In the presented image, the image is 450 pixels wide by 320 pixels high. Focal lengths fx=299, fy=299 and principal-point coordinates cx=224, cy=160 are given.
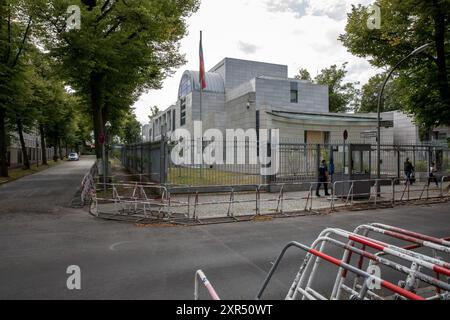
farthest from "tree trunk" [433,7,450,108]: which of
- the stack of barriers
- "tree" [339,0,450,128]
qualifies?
the stack of barriers

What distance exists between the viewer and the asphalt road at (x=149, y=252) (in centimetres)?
493

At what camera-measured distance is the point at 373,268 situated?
4250mm

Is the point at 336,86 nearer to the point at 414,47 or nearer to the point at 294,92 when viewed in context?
the point at 294,92

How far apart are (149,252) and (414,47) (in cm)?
1910

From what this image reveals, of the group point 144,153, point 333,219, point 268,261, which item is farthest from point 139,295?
point 144,153

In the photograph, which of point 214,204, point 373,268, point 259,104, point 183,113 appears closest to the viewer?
point 373,268

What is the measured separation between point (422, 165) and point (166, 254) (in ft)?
76.3

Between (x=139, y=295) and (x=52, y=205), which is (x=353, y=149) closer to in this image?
(x=139, y=295)

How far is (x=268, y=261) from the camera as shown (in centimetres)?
626

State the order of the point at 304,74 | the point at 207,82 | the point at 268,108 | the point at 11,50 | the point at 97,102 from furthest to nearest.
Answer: the point at 304,74
the point at 207,82
the point at 268,108
the point at 11,50
the point at 97,102

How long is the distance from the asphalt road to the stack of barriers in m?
0.91

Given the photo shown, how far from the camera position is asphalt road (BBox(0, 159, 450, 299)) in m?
4.93

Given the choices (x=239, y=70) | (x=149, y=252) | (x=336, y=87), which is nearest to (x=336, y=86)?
(x=336, y=87)
